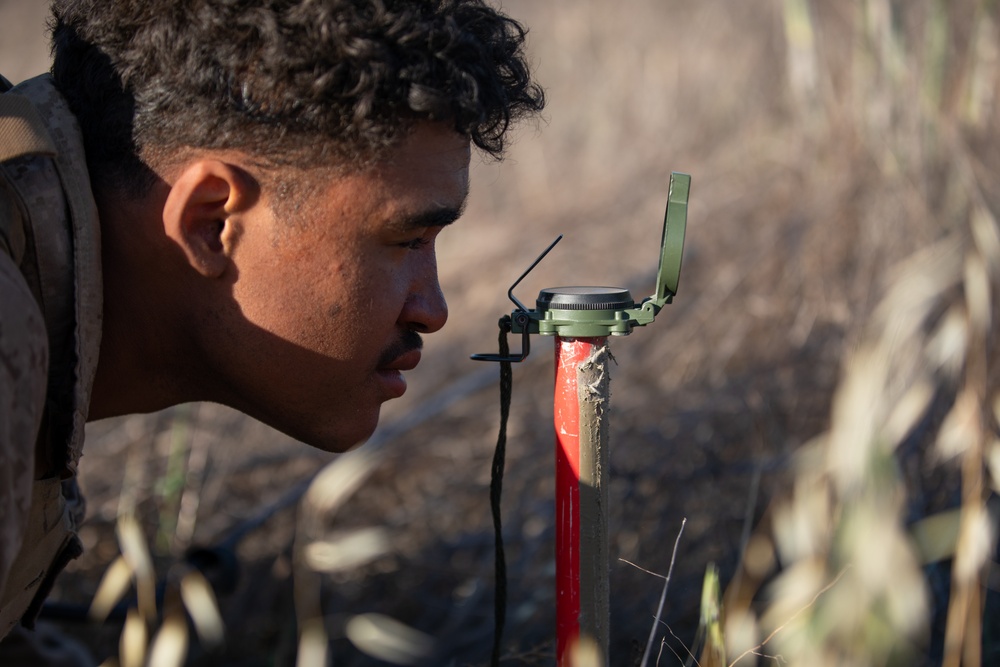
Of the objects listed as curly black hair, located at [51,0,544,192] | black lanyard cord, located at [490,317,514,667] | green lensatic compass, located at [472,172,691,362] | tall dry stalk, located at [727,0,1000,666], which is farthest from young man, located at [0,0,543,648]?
tall dry stalk, located at [727,0,1000,666]

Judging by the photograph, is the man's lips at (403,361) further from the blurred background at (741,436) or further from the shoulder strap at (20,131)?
the shoulder strap at (20,131)

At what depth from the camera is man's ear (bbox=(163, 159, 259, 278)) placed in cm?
172

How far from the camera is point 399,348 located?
1896 mm

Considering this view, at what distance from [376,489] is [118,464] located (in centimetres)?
105

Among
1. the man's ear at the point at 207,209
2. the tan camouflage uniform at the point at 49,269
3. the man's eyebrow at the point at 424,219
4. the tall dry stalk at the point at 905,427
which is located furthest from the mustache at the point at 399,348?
the tall dry stalk at the point at 905,427

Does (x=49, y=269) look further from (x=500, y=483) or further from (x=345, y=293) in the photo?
(x=500, y=483)

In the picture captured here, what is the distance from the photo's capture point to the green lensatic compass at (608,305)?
1634 mm

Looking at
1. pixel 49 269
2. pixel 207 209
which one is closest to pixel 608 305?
pixel 207 209

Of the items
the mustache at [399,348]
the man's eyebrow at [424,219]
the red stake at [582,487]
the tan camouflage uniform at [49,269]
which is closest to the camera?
the tan camouflage uniform at [49,269]

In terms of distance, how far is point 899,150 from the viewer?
3.94m

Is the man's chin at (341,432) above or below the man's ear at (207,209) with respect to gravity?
below

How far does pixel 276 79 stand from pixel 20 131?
1.30 feet

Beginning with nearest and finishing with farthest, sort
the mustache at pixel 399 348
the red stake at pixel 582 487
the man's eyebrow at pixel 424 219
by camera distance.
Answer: the red stake at pixel 582 487 < the man's eyebrow at pixel 424 219 < the mustache at pixel 399 348

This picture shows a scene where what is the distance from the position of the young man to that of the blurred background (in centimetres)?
62
